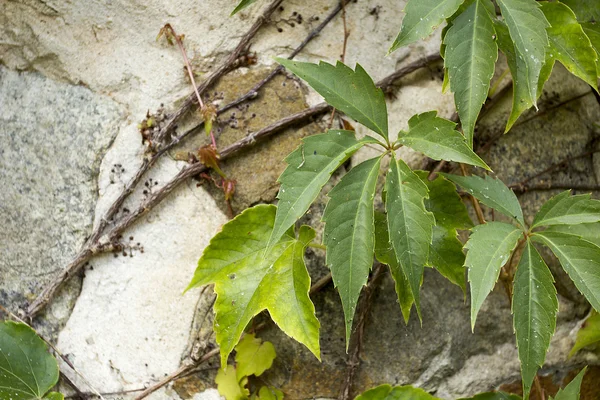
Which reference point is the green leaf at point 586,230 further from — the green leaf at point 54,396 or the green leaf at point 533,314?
the green leaf at point 54,396

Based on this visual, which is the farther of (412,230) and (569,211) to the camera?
(569,211)

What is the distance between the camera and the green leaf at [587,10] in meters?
1.24

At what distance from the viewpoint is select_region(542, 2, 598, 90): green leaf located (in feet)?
3.67

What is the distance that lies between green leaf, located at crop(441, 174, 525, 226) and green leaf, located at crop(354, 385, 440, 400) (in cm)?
41

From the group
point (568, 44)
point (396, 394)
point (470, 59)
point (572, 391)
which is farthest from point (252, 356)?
point (568, 44)

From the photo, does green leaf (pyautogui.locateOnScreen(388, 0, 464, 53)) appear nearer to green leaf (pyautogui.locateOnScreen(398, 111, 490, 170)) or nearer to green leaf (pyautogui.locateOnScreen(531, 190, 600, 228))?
green leaf (pyautogui.locateOnScreen(398, 111, 490, 170))

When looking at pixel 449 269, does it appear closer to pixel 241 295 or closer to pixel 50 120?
pixel 241 295

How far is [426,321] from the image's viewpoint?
1.36 metres

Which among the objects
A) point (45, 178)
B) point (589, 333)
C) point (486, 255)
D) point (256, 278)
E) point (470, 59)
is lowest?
point (589, 333)

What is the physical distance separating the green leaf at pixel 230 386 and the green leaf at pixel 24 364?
13.8 inches

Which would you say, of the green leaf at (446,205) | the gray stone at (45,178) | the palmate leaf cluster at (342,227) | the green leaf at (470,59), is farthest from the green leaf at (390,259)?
the gray stone at (45,178)

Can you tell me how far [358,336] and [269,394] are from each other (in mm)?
240

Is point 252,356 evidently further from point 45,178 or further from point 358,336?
→ point 45,178

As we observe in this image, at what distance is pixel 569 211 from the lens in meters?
1.14
